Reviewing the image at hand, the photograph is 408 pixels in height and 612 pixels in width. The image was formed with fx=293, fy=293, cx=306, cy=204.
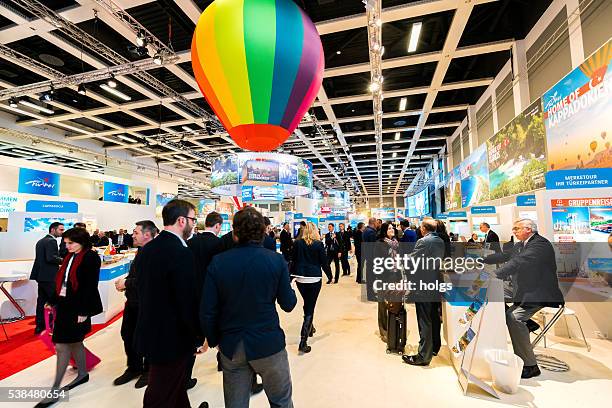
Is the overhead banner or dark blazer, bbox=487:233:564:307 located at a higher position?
the overhead banner

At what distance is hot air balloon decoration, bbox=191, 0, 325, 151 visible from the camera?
1.71 metres

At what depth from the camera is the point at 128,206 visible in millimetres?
12039

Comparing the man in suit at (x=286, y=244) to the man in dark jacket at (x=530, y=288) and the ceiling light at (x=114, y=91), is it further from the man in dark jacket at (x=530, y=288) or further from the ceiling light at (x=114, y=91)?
the ceiling light at (x=114, y=91)

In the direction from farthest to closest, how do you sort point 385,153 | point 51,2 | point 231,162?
point 385,153 < point 231,162 < point 51,2

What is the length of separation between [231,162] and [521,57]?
7.93m

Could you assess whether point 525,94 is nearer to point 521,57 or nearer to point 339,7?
point 521,57

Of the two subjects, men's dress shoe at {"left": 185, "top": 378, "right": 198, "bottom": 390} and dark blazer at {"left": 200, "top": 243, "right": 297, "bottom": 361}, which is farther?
men's dress shoe at {"left": 185, "top": 378, "right": 198, "bottom": 390}

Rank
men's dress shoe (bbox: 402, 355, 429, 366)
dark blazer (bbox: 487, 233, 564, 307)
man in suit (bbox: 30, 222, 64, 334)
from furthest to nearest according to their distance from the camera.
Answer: man in suit (bbox: 30, 222, 64, 334) < men's dress shoe (bbox: 402, 355, 429, 366) < dark blazer (bbox: 487, 233, 564, 307)

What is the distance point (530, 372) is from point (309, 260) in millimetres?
2408

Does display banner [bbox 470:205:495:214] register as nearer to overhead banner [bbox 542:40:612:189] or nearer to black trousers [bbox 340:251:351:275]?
overhead banner [bbox 542:40:612:189]

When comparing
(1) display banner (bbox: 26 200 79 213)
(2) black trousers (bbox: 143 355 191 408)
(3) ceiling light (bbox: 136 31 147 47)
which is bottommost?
(2) black trousers (bbox: 143 355 191 408)

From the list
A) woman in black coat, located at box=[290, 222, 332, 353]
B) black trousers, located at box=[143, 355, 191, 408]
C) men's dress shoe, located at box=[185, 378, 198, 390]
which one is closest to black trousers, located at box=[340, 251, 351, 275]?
woman in black coat, located at box=[290, 222, 332, 353]

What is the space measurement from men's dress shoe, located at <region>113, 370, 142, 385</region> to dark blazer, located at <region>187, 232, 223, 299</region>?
1218 millimetres

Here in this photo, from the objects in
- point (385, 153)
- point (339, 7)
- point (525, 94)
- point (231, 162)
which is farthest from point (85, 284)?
point (385, 153)
